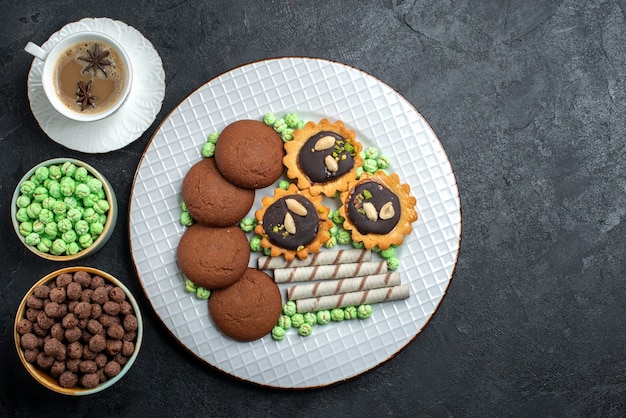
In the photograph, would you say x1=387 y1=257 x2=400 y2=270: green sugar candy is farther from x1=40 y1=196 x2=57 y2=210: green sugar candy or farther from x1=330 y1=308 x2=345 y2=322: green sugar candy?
x1=40 y1=196 x2=57 y2=210: green sugar candy

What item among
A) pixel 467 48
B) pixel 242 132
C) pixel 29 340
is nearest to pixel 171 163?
pixel 242 132

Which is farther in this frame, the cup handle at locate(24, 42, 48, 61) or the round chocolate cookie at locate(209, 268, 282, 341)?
the round chocolate cookie at locate(209, 268, 282, 341)

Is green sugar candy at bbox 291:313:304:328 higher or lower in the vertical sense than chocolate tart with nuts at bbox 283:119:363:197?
lower

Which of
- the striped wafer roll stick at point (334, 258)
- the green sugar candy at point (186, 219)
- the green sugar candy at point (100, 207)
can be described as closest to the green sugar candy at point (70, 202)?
the green sugar candy at point (100, 207)

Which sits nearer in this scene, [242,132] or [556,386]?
[242,132]

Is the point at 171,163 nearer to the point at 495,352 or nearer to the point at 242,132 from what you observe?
the point at 242,132

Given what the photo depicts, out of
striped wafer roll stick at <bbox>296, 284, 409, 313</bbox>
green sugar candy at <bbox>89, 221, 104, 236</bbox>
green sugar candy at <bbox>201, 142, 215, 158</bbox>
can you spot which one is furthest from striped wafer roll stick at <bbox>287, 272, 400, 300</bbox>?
green sugar candy at <bbox>89, 221, 104, 236</bbox>
